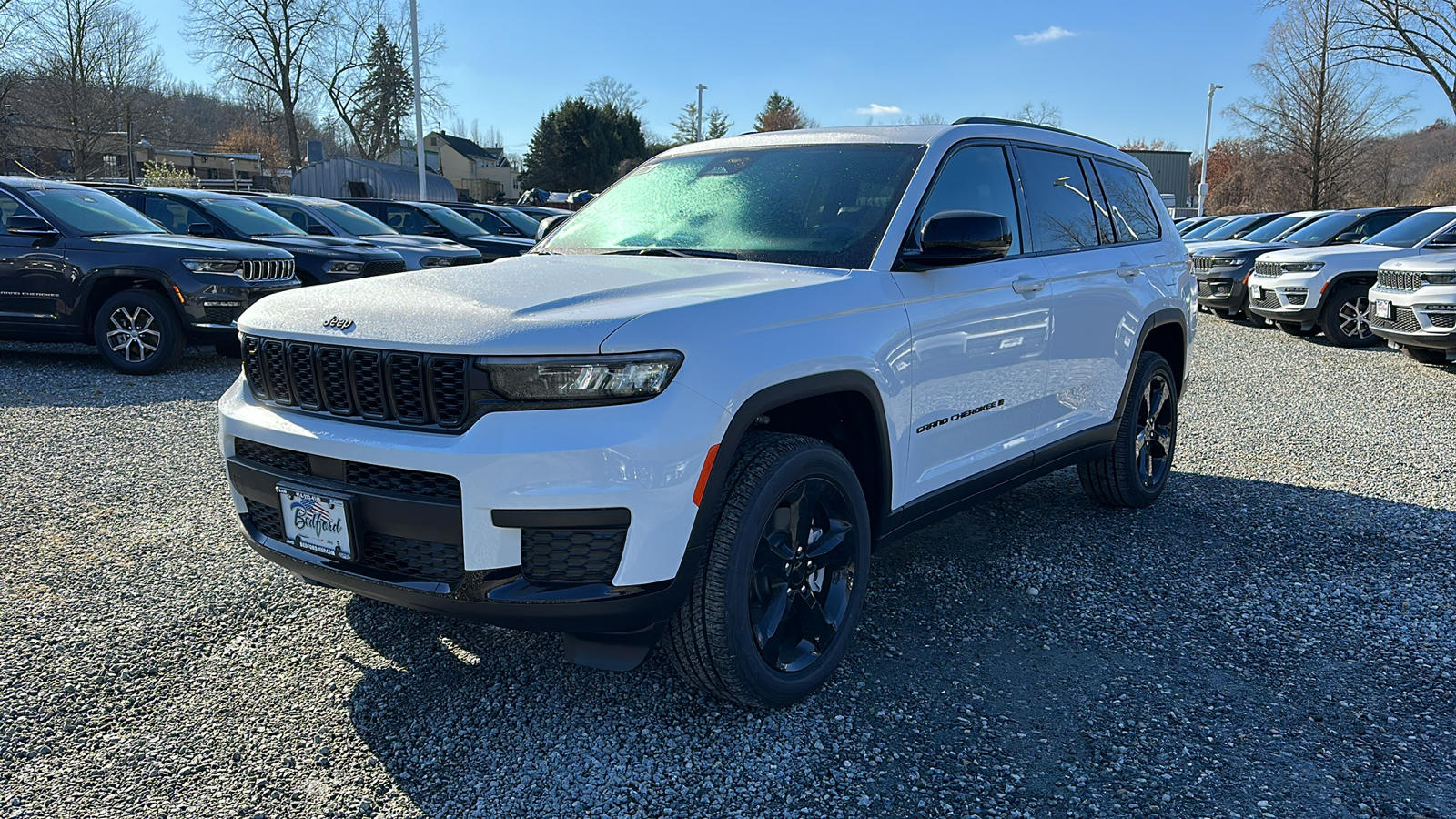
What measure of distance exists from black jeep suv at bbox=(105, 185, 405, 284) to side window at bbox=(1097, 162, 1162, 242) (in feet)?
25.8

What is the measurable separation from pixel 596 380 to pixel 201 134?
82.2 m

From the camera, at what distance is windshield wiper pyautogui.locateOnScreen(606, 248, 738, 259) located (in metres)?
3.55

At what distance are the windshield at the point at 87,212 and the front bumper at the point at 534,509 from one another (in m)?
7.99

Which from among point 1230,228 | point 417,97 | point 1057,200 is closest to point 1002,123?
point 1057,200

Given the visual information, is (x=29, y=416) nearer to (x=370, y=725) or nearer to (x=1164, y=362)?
(x=370, y=725)

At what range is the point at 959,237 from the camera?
10.8 feet

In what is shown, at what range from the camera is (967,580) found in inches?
166

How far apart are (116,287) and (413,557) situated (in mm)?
7830

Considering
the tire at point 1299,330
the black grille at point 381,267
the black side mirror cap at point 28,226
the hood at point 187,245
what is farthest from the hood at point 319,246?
the tire at point 1299,330

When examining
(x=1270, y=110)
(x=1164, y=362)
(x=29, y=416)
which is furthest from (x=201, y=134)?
(x=1164, y=362)

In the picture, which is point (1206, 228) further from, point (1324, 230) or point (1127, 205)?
point (1127, 205)

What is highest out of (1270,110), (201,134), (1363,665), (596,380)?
(201,134)

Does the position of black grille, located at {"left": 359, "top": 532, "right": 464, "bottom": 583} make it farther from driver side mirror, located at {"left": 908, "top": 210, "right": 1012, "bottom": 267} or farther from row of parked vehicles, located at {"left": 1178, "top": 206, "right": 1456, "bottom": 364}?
row of parked vehicles, located at {"left": 1178, "top": 206, "right": 1456, "bottom": 364}

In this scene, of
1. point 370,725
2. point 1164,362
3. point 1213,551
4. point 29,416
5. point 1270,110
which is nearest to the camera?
point 370,725
